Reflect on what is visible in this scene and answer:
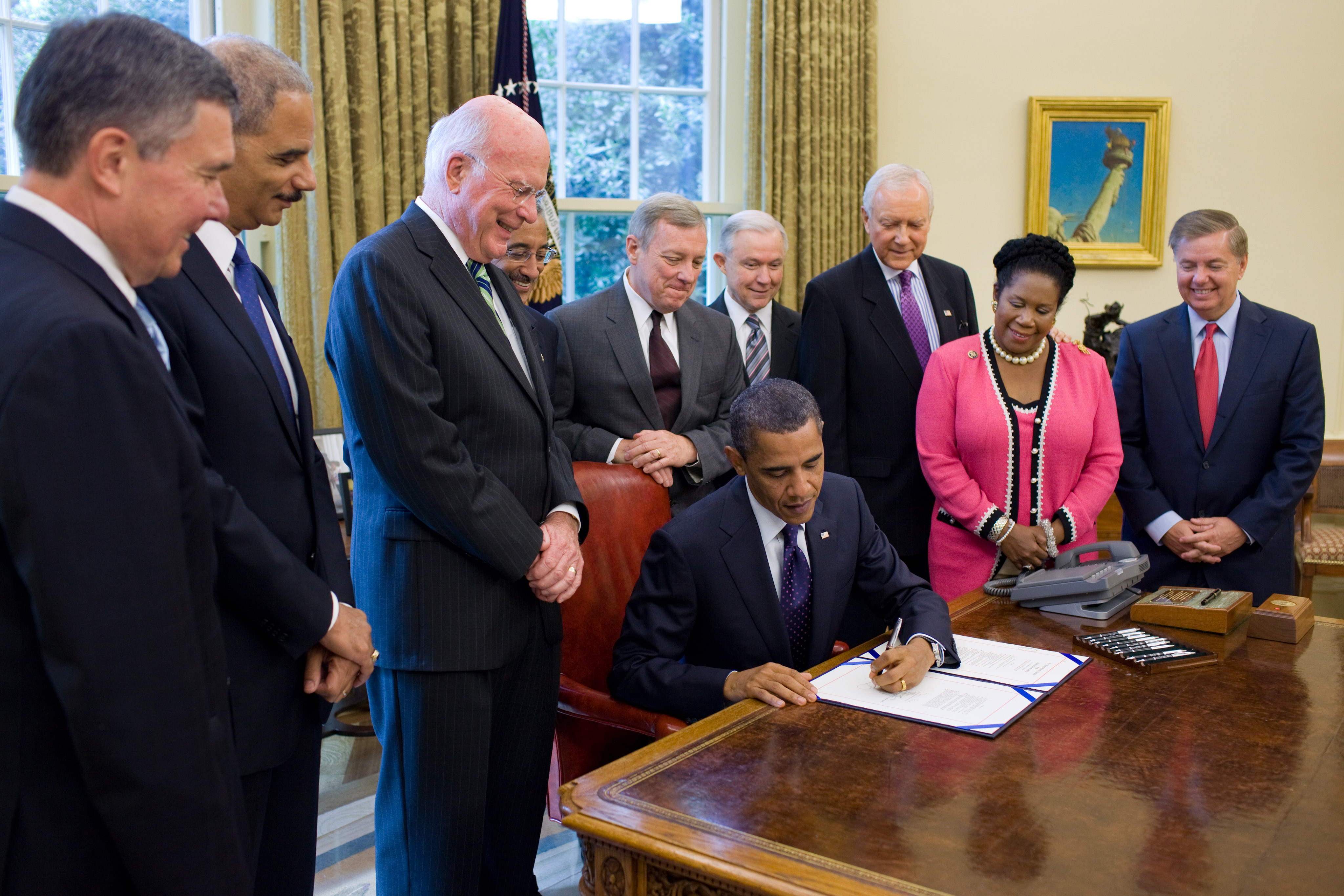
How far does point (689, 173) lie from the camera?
595 cm

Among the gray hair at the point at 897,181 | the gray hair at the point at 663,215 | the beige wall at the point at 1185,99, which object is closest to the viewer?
the gray hair at the point at 663,215

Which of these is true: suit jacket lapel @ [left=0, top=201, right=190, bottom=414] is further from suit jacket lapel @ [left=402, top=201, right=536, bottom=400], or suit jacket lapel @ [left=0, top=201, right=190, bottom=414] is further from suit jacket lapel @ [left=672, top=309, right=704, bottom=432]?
suit jacket lapel @ [left=672, top=309, right=704, bottom=432]

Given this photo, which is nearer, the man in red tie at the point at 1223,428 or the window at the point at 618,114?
the man in red tie at the point at 1223,428

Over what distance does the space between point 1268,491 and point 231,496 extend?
2.89m

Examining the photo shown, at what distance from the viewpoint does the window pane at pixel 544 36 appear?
17.6 ft

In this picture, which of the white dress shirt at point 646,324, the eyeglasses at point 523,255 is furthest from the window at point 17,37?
the white dress shirt at point 646,324

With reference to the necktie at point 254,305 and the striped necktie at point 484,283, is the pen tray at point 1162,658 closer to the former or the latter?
the striped necktie at point 484,283

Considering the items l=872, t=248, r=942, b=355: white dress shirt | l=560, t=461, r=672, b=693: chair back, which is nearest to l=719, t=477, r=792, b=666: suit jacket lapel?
l=560, t=461, r=672, b=693: chair back

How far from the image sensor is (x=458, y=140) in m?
2.06

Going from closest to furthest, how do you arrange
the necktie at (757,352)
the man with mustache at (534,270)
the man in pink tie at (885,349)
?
1. the man with mustache at (534,270)
2. the man in pink tie at (885,349)
3. the necktie at (757,352)

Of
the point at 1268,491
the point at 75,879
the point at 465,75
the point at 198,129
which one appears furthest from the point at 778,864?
the point at 465,75

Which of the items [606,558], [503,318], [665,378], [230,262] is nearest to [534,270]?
[665,378]

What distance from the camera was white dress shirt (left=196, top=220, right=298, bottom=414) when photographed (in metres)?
1.63

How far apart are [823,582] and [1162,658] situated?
0.68 metres
